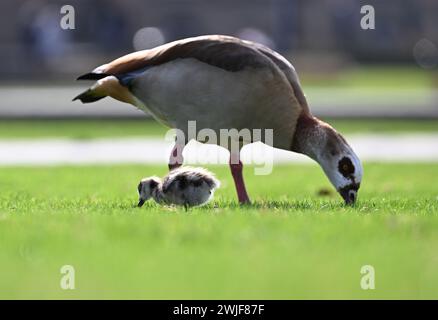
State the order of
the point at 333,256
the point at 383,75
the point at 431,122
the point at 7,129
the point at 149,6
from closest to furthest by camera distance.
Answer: the point at 333,256 < the point at 7,129 < the point at 431,122 < the point at 383,75 < the point at 149,6

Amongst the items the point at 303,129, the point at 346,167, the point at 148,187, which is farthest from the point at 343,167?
the point at 148,187

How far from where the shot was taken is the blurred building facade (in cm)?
4325

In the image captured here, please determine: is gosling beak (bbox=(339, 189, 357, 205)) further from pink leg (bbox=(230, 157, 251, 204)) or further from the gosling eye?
pink leg (bbox=(230, 157, 251, 204))

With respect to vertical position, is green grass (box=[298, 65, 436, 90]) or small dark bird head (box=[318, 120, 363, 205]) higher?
green grass (box=[298, 65, 436, 90])

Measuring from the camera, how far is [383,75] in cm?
4138

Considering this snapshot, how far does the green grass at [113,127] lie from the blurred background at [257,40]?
241 mm

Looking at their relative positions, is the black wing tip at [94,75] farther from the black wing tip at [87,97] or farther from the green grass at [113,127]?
the green grass at [113,127]

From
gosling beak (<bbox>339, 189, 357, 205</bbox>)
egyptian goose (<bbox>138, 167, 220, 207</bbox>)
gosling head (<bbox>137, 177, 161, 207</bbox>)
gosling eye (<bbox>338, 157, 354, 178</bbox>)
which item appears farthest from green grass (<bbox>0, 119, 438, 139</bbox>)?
gosling eye (<bbox>338, 157, 354, 178</bbox>)

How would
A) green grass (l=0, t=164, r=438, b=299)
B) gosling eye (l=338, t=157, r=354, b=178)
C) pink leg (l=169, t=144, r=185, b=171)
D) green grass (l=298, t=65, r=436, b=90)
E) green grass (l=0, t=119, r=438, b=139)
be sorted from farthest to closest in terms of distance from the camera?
1. green grass (l=298, t=65, r=436, b=90)
2. green grass (l=0, t=119, r=438, b=139)
3. pink leg (l=169, t=144, r=185, b=171)
4. gosling eye (l=338, t=157, r=354, b=178)
5. green grass (l=0, t=164, r=438, b=299)

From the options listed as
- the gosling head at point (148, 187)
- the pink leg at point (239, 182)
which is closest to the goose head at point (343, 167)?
the pink leg at point (239, 182)

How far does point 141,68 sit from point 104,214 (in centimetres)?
151

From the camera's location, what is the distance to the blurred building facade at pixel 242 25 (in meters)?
43.2
